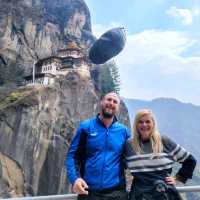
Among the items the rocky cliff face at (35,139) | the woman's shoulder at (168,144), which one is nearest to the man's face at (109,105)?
the woman's shoulder at (168,144)

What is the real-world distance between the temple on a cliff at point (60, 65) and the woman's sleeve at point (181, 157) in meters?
31.6

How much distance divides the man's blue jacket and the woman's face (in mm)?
158

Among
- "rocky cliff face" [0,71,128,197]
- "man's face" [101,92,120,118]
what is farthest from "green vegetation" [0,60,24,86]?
"man's face" [101,92,120,118]

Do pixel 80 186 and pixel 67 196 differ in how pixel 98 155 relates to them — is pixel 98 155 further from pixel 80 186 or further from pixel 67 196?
pixel 67 196

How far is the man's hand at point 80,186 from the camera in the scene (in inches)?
124

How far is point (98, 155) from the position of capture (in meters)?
3.28

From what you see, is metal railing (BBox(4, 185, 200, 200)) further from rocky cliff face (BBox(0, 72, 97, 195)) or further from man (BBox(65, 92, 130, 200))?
rocky cliff face (BBox(0, 72, 97, 195))

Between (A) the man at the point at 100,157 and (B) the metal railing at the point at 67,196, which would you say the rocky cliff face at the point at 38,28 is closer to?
(A) the man at the point at 100,157

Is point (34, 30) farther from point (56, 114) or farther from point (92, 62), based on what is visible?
point (56, 114)

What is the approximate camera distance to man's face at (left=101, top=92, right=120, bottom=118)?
337 centimetres

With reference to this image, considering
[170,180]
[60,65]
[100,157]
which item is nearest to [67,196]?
[100,157]

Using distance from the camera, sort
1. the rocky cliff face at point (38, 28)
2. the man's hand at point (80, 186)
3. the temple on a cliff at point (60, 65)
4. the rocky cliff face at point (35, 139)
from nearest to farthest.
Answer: the man's hand at point (80, 186) → the rocky cliff face at point (35, 139) → the temple on a cliff at point (60, 65) → the rocky cliff face at point (38, 28)

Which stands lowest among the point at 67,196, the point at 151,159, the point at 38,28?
the point at 67,196

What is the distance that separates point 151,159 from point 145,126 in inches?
11.3
